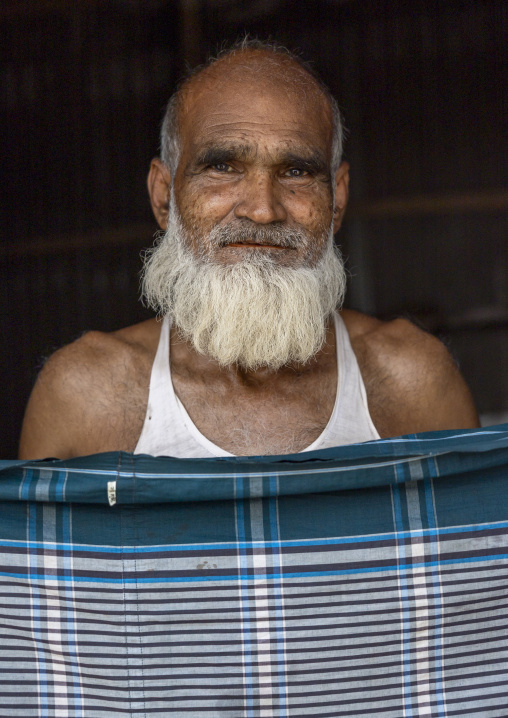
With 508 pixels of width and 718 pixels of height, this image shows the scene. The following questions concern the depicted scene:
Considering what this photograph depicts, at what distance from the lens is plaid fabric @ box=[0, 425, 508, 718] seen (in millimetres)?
1302

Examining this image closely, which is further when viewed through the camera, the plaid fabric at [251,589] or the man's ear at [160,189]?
the man's ear at [160,189]

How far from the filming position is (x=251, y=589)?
1316 millimetres

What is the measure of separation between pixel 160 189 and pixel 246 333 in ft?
2.01

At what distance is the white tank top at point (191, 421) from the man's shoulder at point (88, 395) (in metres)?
0.06

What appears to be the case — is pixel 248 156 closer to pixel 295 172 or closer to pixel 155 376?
pixel 295 172

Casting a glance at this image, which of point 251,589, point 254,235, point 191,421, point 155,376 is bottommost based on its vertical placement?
point 251,589

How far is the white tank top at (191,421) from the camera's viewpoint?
6.26ft

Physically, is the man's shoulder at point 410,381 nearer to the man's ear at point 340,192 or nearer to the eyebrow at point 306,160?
the man's ear at point 340,192

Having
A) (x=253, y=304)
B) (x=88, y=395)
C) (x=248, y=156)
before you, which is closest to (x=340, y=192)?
(x=248, y=156)

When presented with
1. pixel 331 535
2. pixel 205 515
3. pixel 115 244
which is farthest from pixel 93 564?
pixel 115 244

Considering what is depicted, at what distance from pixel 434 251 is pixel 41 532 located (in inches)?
162

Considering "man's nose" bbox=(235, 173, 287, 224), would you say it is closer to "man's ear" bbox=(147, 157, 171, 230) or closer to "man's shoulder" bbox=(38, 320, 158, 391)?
"man's ear" bbox=(147, 157, 171, 230)

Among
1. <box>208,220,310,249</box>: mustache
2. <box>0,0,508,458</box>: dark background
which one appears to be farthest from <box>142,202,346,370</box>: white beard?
<box>0,0,508,458</box>: dark background

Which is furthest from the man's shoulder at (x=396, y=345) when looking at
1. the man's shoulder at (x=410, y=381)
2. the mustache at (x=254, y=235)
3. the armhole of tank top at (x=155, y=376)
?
the armhole of tank top at (x=155, y=376)
